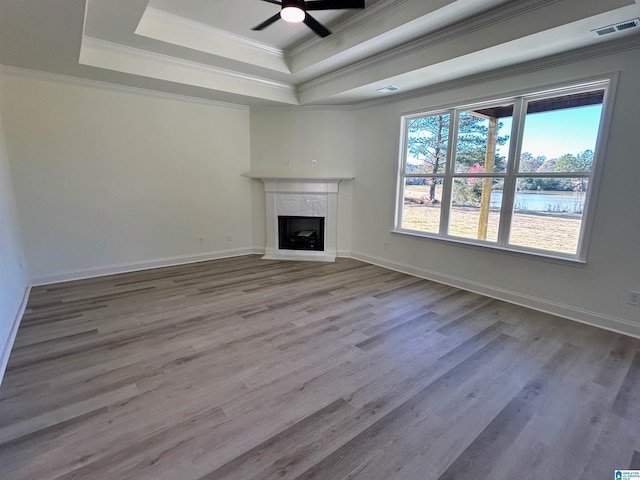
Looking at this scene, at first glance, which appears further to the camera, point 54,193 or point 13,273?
point 54,193

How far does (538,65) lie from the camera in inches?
129

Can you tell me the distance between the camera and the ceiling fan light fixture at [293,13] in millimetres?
2606

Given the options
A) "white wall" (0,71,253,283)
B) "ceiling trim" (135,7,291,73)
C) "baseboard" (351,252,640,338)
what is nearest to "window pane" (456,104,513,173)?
"baseboard" (351,252,640,338)

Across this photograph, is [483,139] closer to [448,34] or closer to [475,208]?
[475,208]

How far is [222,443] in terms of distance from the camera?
1.66 m

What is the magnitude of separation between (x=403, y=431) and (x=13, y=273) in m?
3.85

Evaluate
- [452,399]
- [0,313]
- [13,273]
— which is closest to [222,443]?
[452,399]

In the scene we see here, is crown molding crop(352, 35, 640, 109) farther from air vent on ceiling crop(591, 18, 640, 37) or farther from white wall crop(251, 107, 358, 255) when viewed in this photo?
white wall crop(251, 107, 358, 255)

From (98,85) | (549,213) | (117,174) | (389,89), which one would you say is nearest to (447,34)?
(389,89)

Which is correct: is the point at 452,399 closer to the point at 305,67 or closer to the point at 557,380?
the point at 557,380

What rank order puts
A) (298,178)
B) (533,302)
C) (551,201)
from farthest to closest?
(298,178) < (533,302) < (551,201)

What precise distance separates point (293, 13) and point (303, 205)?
3297mm

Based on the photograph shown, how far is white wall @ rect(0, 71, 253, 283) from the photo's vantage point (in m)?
3.85

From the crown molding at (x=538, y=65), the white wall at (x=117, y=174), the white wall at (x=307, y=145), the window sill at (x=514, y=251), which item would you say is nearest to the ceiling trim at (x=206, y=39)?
the white wall at (x=307, y=145)
